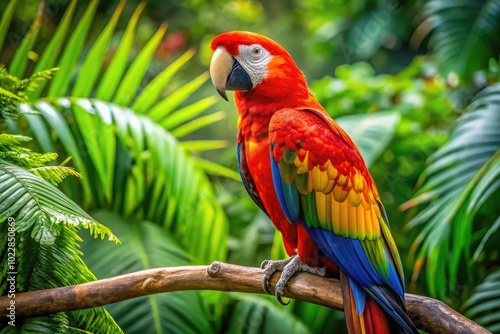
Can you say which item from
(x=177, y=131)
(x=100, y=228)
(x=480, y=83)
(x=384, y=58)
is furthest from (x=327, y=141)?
(x=384, y=58)

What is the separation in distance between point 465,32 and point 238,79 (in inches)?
59.8

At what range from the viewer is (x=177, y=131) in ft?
6.31

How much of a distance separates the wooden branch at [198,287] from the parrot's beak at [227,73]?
404 mm

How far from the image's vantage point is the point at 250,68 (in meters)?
1.23

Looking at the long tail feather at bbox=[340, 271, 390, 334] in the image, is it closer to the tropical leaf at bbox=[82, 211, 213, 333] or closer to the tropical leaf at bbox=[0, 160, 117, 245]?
the tropical leaf at bbox=[0, 160, 117, 245]

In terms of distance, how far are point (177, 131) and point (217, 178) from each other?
0.67 m

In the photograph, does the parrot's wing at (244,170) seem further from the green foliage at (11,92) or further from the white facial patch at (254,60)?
the green foliage at (11,92)

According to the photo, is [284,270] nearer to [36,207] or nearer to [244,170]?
[244,170]

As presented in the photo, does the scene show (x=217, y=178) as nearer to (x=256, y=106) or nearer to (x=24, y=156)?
(x=256, y=106)

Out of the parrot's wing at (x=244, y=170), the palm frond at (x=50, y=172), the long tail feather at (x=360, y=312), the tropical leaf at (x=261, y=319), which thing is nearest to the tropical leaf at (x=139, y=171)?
the tropical leaf at (x=261, y=319)

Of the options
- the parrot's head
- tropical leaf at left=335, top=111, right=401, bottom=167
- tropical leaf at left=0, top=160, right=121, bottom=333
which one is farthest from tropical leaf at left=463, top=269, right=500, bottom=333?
tropical leaf at left=0, top=160, right=121, bottom=333

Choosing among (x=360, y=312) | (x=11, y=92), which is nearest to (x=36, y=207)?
(x=11, y=92)

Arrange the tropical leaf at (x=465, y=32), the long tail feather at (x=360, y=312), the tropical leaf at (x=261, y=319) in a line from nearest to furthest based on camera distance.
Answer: the long tail feather at (x=360, y=312) < the tropical leaf at (x=261, y=319) < the tropical leaf at (x=465, y=32)

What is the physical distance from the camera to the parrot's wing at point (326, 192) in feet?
3.71
